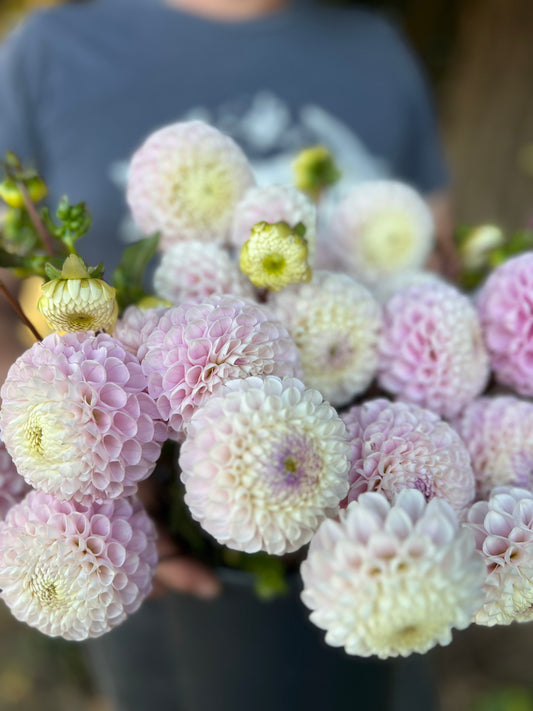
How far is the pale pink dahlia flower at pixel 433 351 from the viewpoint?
36 centimetres

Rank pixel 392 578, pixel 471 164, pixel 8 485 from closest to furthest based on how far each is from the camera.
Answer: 1. pixel 392 578
2. pixel 8 485
3. pixel 471 164

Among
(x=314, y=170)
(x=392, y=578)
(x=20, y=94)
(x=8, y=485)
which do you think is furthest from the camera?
(x=20, y=94)

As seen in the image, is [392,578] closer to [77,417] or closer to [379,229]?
[77,417]

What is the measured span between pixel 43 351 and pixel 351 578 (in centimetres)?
16

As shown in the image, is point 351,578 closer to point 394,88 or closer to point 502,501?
point 502,501

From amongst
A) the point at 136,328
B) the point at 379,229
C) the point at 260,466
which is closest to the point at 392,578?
the point at 260,466

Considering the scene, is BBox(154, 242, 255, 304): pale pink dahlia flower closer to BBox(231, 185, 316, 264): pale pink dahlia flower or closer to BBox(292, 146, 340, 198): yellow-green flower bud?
BBox(231, 185, 316, 264): pale pink dahlia flower

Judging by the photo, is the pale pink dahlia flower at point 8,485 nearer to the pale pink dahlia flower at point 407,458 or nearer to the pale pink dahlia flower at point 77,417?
the pale pink dahlia flower at point 77,417

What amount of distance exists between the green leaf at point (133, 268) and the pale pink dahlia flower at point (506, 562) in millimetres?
234

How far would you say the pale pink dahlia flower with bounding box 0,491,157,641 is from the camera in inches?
10.8

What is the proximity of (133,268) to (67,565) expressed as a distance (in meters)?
0.18

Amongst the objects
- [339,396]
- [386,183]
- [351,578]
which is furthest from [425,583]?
[386,183]

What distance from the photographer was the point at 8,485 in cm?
33

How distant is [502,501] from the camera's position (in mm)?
285
